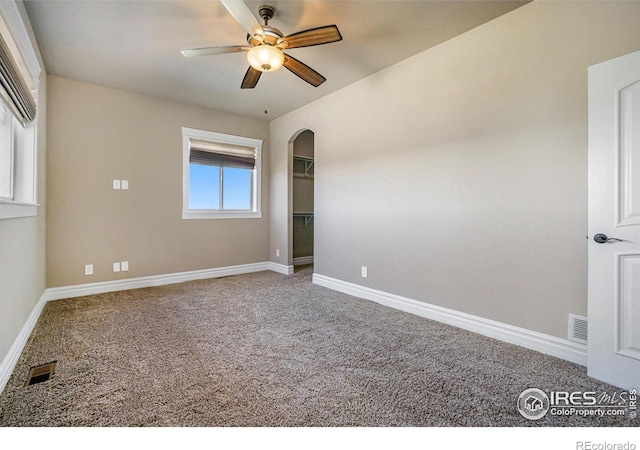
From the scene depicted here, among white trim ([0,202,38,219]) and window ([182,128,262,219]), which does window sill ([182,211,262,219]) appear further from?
white trim ([0,202,38,219])

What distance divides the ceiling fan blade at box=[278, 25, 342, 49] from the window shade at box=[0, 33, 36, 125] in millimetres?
1611

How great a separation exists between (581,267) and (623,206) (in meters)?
0.48

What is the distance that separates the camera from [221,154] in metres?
4.64

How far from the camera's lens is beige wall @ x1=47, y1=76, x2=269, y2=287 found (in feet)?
11.3

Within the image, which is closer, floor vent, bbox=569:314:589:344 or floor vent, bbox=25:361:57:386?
floor vent, bbox=25:361:57:386

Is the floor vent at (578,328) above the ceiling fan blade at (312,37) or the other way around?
the other way around

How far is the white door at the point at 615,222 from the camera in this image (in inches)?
66.7

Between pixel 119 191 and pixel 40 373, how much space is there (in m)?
2.53

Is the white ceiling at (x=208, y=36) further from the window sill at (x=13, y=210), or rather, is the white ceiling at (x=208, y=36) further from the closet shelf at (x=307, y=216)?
the closet shelf at (x=307, y=216)

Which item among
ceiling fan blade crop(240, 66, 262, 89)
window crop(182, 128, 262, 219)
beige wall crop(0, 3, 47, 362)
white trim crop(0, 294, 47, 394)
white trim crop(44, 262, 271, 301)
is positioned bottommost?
white trim crop(0, 294, 47, 394)

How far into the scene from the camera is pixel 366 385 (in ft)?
5.65

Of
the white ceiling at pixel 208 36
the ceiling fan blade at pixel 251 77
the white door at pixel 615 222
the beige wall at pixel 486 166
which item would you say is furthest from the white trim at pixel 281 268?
the white door at pixel 615 222

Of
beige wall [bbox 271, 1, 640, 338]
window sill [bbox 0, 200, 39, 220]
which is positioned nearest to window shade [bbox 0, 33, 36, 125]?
window sill [bbox 0, 200, 39, 220]

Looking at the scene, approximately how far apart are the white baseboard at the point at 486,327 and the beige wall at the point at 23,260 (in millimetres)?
2991
